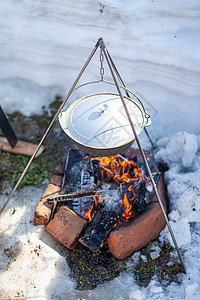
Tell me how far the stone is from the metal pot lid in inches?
48.4

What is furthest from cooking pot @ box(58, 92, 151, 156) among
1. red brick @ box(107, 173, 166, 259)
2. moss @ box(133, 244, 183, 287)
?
moss @ box(133, 244, 183, 287)

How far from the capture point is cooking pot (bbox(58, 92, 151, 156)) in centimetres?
231

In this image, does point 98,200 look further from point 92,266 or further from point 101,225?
point 92,266

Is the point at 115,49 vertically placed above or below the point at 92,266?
above

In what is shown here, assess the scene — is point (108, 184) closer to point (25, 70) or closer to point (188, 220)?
point (188, 220)

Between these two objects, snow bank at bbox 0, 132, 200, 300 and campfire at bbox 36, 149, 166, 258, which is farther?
campfire at bbox 36, 149, 166, 258

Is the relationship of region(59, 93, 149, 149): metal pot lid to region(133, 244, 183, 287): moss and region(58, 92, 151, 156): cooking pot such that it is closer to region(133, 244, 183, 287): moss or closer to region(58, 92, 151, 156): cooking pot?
region(58, 92, 151, 156): cooking pot

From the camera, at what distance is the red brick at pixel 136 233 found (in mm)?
2842

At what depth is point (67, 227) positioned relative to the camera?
306 cm

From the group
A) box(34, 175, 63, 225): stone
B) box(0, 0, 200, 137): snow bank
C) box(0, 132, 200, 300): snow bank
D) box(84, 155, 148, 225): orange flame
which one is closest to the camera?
box(0, 132, 200, 300): snow bank

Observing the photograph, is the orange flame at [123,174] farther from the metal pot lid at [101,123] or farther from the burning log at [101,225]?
the metal pot lid at [101,123]

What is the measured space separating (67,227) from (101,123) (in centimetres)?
141

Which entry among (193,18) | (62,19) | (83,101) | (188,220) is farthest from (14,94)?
(188,220)

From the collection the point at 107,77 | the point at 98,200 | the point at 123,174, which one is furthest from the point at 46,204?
the point at 107,77
